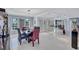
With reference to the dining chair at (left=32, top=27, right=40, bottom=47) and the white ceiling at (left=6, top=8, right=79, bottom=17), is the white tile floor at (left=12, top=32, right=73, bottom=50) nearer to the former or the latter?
the dining chair at (left=32, top=27, right=40, bottom=47)

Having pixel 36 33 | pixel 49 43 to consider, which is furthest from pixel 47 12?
pixel 49 43

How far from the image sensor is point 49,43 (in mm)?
2396

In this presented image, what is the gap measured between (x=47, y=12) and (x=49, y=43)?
59 centimetres

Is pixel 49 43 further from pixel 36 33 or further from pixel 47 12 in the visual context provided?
pixel 47 12

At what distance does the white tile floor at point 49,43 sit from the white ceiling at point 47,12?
0.38 m

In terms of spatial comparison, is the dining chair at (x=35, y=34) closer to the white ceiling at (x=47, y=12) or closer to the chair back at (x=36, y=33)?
the chair back at (x=36, y=33)

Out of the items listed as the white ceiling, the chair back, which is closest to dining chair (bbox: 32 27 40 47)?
the chair back

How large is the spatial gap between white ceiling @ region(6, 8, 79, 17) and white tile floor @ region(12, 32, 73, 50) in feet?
1.24

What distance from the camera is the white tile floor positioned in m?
2.36

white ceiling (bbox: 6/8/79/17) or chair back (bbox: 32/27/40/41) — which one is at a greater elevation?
white ceiling (bbox: 6/8/79/17)

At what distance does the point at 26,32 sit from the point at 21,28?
120 mm

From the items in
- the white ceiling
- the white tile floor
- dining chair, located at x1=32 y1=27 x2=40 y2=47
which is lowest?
the white tile floor

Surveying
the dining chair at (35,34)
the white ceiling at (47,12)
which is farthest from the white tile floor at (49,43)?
the white ceiling at (47,12)
